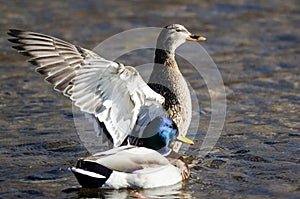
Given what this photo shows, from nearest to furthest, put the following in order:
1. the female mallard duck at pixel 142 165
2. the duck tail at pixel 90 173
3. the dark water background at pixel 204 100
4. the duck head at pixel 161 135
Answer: the duck tail at pixel 90 173, the female mallard duck at pixel 142 165, the dark water background at pixel 204 100, the duck head at pixel 161 135

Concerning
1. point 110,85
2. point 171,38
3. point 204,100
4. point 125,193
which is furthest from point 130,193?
point 204,100

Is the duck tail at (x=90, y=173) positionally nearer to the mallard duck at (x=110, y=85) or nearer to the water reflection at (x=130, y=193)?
the water reflection at (x=130, y=193)

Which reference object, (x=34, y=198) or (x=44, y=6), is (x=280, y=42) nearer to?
(x=44, y=6)

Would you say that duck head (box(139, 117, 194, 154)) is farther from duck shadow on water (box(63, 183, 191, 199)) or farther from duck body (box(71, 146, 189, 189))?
duck shadow on water (box(63, 183, 191, 199))

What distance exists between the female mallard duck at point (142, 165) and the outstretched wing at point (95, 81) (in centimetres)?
28

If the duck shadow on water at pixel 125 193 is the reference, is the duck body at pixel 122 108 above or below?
above

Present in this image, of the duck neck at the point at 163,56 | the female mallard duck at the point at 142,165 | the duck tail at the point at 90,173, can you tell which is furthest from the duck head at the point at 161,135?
→ the duck neck at the point at 163,56

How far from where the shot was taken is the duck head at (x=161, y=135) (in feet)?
26.0

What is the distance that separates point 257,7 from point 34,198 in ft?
28.7

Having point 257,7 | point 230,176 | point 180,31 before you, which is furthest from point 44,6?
point 230,176

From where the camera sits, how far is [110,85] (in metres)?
7.46

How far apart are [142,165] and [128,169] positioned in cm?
15

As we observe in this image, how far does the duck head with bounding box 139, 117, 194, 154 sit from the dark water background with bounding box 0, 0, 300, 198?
1.40 ft

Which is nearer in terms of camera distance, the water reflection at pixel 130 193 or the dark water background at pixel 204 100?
the water reflection at pixel 130 193
